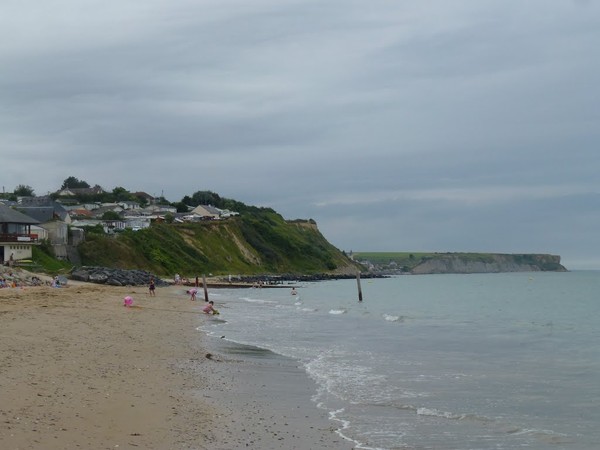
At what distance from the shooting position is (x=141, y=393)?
12797mm

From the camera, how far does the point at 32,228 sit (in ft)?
230

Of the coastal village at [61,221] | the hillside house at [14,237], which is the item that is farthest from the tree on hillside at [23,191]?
the hillside house at [14,237]

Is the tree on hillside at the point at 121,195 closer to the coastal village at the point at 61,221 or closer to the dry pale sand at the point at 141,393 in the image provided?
the coastal village at the point at 61,221

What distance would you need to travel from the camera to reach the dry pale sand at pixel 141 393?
9711mm

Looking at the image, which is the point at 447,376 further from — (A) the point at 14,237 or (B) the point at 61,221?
(B) the point at 61,221

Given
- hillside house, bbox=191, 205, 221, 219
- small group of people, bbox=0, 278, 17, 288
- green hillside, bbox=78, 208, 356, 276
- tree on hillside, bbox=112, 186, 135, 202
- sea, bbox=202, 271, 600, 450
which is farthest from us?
tree on hillside, bbox=112, 186, 135, 202

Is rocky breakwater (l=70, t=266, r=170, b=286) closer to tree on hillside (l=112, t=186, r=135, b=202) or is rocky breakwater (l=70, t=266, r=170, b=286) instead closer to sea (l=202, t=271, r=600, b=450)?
sea (l=202, t=271, r=600, b=450)

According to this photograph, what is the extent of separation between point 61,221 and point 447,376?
6660 centimetres

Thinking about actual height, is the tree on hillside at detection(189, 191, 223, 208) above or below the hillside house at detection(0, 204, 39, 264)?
above

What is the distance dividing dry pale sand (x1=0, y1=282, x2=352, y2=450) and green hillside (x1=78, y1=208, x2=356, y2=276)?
57.8 m

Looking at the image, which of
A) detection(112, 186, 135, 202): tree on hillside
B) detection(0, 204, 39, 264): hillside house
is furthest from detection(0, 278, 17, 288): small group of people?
detection(112, 186, 135, 202): tree on hillside

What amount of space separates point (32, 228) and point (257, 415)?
63.1 m

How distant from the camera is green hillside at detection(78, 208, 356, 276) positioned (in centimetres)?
8169

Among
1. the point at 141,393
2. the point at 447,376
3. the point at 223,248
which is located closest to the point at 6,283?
the point at 447,376
